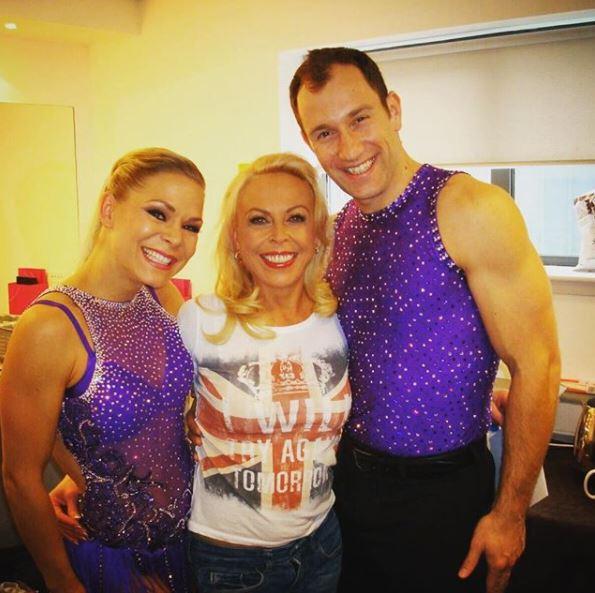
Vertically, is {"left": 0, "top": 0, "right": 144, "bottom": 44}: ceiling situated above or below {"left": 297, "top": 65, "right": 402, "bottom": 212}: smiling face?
above

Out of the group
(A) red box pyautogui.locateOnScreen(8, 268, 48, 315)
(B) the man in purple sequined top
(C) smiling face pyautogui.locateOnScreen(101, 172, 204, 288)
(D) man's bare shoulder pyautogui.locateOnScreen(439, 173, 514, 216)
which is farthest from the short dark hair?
(A) red box pyautogui.locateOnScreen(8, 268, 48, 315)

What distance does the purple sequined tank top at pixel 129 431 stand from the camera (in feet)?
3.98

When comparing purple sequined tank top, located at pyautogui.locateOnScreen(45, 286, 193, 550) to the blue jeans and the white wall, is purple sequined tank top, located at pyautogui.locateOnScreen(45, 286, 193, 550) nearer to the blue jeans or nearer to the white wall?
the blue jeans

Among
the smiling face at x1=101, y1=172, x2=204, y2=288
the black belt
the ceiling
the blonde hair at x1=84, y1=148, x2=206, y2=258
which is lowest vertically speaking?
the black belt

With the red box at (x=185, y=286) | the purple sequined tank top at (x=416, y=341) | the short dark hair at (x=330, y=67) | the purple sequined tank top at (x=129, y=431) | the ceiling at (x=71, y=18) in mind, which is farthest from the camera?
the red box at (x=185, y=286)

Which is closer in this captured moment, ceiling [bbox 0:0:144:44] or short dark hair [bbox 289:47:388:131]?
short dark hair [bbox 289:47:388:131]

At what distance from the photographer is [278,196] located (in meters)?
1.44

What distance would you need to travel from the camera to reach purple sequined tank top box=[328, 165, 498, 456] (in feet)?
4.33

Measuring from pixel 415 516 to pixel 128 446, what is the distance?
647 mm

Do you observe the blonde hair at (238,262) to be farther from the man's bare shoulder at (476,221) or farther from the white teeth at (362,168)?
the man's bare shoulder at (476,221)


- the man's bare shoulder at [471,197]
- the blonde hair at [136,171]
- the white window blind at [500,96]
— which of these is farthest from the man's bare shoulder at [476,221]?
the white window blind at [500,96]

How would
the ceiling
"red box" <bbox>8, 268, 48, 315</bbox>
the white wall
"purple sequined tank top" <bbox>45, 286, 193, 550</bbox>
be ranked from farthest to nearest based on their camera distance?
1. "red box" <bbox>8, 268, 48, 315</bbox>
2. the ceiling
3. the white wall
4. "purple sequined tank top" <bbox>45, 286, 193, 550</bbox>

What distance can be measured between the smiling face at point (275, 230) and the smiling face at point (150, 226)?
17 cm

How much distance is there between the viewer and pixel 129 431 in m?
1.23
